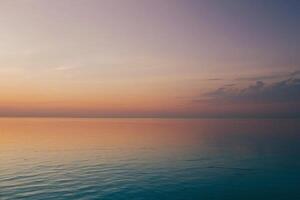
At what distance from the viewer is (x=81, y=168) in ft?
210

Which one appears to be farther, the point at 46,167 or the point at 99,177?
the point at 46,167

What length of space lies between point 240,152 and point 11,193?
217 feet

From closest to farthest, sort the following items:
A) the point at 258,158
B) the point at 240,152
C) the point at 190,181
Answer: the point at 190,181 → the point at 258,158 → the point at 240,152

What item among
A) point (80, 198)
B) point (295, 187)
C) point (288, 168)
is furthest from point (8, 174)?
point (288, 168)

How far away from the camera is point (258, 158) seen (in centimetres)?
7800

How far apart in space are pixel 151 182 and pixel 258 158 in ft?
126

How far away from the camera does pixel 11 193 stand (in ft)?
146

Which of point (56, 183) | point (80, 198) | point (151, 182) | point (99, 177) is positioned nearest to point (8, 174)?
point (56, 183)

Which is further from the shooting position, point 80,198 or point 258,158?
point 258,158

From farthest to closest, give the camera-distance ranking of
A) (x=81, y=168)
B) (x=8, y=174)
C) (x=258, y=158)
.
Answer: (x=258, y=158) → (x=81, y=168) → (x=8, y=174)

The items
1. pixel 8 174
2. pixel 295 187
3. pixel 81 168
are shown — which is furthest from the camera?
pixel 81 168

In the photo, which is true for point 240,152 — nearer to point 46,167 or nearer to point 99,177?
point 99,177

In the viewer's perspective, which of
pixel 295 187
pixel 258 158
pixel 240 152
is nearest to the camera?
pixel 295 187

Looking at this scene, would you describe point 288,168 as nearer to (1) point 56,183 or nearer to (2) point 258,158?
(2) point 258,158
